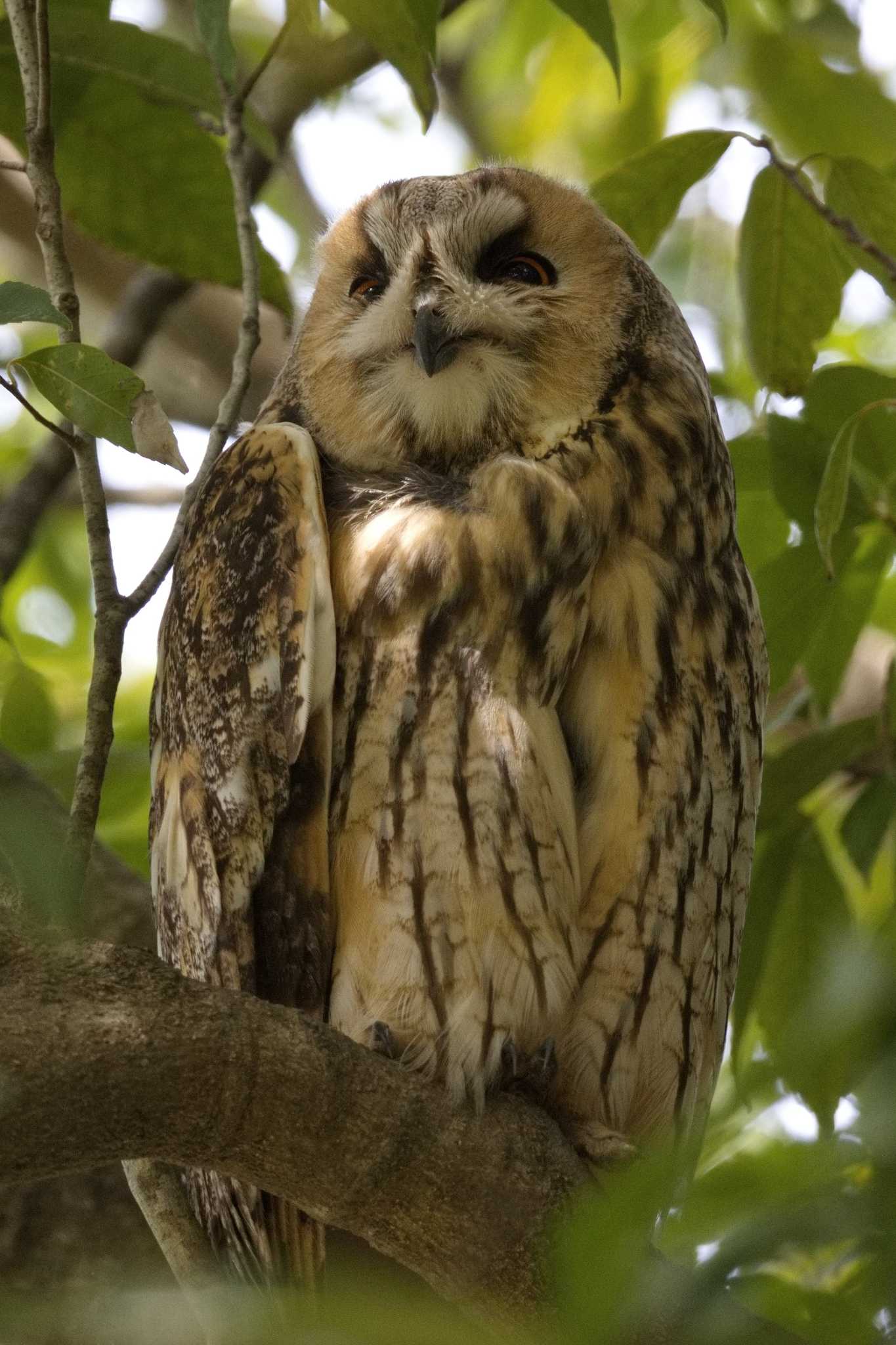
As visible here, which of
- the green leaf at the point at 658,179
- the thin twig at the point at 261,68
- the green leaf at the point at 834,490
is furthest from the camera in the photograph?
the green leaf at the point at 658,179

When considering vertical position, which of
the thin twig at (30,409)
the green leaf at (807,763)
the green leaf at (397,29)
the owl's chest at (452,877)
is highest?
the green leaf at (397,29)

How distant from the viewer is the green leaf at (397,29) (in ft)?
6.84

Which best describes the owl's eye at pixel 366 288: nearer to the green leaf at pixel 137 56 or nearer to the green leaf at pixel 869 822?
the green leaf at pixel 137 56

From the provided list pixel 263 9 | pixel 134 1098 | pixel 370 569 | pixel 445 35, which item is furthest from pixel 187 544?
pixel 263 9

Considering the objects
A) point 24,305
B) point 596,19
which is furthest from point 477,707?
point 596,19

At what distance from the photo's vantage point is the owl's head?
7.61 feet

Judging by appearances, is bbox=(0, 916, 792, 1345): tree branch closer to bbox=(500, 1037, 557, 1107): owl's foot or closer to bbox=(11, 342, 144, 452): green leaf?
bbox=(500, 1037, 557, 1107): owl's foot

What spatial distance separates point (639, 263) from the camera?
2506 millimetres

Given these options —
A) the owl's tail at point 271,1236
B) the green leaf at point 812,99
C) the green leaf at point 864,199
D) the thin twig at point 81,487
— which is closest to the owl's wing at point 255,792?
the owl's tail at point 271,1236

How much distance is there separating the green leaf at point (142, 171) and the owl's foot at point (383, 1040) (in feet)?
3.80

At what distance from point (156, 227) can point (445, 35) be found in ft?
9.48

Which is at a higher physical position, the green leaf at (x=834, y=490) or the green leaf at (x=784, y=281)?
Result: the green leaf at (x=784, y=281)

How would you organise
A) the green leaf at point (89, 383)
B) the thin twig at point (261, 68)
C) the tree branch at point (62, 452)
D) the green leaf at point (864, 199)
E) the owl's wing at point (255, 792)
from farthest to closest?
the tree branch at point (62, 452), the green leaf at point (864, 199), the thin twig at point (261, 68), the owl's wing at point (255, 792), the green leaf at point (89, 383)

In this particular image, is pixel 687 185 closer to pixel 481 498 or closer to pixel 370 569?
pixel 481 498
